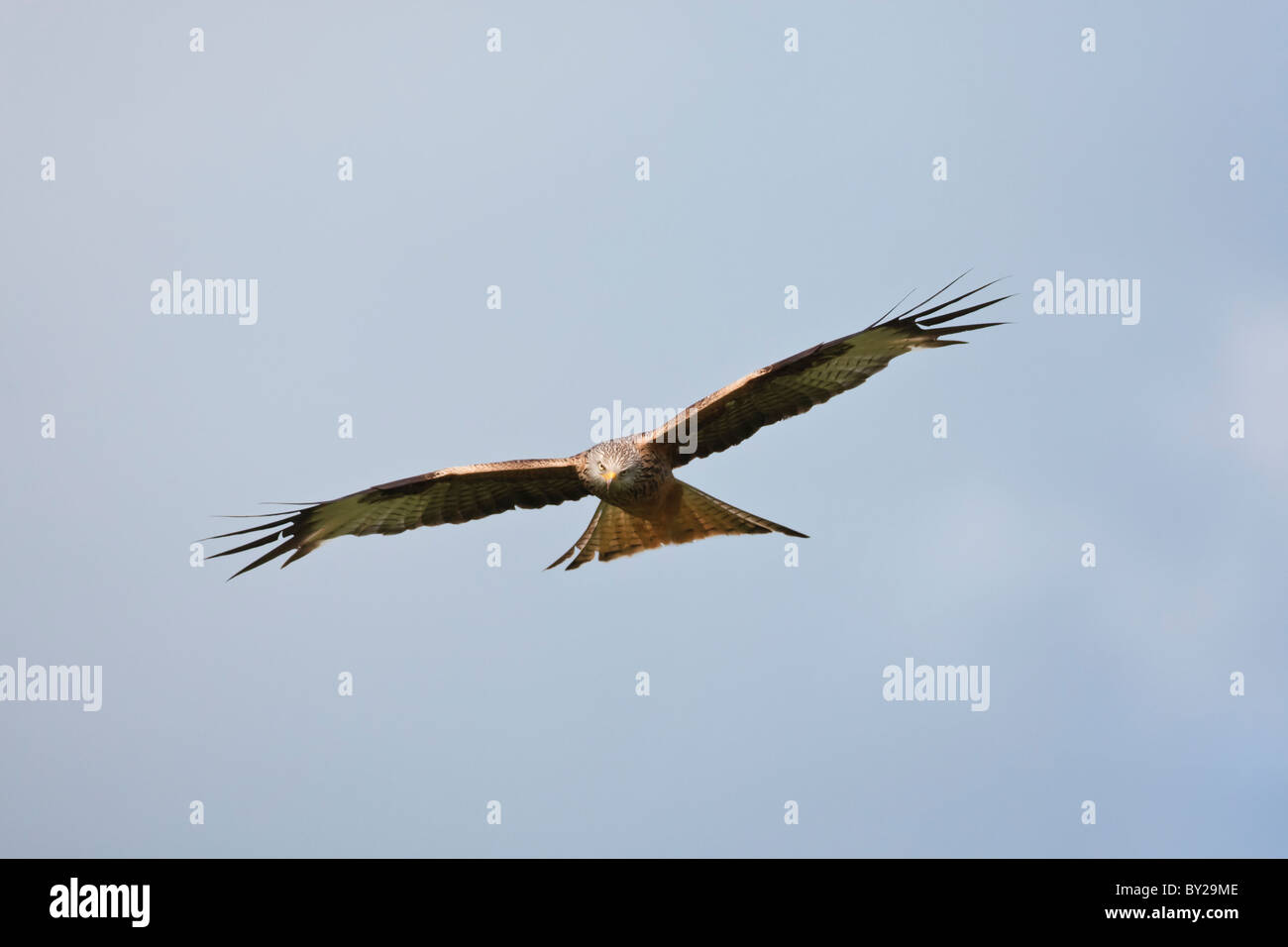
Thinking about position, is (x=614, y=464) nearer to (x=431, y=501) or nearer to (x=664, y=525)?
(x=664, y=525)

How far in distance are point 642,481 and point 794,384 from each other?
5.51 feet

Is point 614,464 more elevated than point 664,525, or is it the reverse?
point 614,464

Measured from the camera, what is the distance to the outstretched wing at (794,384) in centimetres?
1220

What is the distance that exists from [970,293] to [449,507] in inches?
211

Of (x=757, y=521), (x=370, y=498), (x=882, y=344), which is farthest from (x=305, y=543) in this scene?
(x=882, y=344)

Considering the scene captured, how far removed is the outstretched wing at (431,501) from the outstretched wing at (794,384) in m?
1.12

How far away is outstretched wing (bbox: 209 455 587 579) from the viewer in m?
13.0

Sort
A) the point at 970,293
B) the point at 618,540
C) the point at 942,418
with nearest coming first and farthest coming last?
1. the point at 970,293
2. the point at 618,540
3. the point at 942,418

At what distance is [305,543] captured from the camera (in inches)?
519

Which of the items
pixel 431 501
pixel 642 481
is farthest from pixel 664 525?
pixel 431 501

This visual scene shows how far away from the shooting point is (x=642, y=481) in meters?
12.3

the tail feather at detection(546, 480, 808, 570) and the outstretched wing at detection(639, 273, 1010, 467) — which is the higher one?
the outstretched wing at detection(639, 273, 1010, 467)

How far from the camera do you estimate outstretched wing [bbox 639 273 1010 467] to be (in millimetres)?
12195
